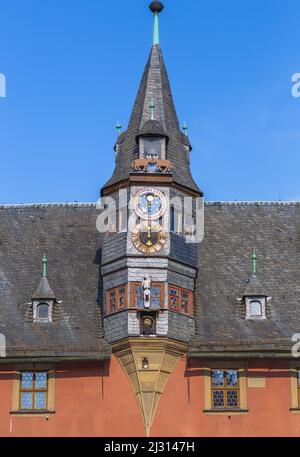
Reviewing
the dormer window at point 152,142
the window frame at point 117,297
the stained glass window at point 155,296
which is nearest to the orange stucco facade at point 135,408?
the window frame at point 117,297

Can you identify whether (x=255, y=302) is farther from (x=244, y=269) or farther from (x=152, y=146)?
(x=152, y=146)

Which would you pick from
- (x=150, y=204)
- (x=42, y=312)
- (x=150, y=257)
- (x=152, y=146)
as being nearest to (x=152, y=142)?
(x=152, y=146)

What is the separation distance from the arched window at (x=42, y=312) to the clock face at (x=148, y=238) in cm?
374

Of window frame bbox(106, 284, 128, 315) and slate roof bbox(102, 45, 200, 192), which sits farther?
slate roof bbox(102, 45, 200, 192)

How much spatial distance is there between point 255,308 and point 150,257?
3999 millimetres

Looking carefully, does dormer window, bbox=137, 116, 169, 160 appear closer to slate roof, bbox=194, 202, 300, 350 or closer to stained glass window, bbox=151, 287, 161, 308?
slate roof, bbox=194, 202, 300, 350

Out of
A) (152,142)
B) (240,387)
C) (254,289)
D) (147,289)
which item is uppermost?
(152,142)

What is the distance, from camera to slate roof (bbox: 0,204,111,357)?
43406 millimetres

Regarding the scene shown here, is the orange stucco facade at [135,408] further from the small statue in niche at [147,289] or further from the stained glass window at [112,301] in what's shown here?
the small statue in niche at [147,289]

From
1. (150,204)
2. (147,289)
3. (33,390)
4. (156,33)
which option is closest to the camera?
(33,390)

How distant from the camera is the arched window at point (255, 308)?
44.7 metres

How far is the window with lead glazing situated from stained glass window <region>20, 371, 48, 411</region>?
5495 mm

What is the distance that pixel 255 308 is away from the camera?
1762 inches

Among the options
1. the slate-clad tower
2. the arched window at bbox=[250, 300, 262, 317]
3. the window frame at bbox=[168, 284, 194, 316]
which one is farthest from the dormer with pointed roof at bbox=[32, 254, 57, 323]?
the arched window at bbox=[250, 300, 262, 317]
